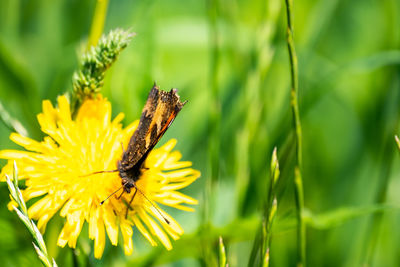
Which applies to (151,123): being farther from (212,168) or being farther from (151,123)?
(212,168)

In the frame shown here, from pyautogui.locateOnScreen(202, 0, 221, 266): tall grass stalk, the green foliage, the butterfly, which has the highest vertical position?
the green foliage

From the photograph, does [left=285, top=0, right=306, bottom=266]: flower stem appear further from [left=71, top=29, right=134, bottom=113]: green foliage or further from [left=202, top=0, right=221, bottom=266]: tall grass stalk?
[left=71, top=29, right=134, bottom=113]: green foliage

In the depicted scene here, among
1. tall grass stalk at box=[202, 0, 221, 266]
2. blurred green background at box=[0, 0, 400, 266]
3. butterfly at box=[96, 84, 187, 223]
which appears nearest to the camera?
butterfly at box=[96, 84, 187, 223]

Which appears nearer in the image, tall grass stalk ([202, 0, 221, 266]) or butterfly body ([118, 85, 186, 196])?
butterfly body ([118, 85, 186, 196])

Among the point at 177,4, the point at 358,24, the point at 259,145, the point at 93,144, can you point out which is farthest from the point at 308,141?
the point at 93,144

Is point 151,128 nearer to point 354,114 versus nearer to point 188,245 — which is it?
point 188,245

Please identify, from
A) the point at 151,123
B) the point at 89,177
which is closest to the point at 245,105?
the point at 151,123

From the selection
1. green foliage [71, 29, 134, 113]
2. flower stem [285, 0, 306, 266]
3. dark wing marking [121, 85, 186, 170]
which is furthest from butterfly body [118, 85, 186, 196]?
flower stem [285, 0, 306, 266]

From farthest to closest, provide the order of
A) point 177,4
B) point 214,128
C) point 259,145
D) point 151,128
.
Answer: point 177,4, point 259,145, point 214,128, point 151,128
